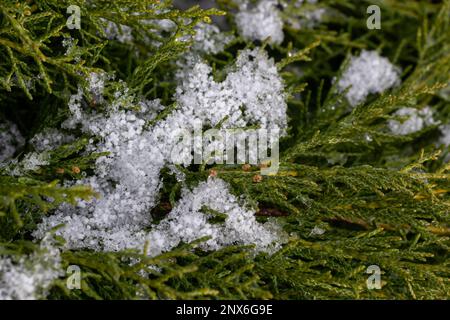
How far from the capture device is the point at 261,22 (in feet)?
8.77

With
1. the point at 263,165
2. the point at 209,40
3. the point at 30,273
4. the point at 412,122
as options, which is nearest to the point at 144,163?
the point at 263,165

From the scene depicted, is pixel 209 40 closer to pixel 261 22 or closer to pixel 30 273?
pixel 261 22

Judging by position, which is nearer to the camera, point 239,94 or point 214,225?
point 214,225

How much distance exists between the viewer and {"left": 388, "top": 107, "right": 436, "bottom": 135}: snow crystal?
2740mm

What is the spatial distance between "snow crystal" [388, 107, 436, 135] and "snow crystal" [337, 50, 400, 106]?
18 cm

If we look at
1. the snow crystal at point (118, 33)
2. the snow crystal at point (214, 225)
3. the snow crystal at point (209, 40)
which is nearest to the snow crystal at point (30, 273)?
the snow crystal at point (214, 225)

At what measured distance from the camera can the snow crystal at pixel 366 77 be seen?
2.80m

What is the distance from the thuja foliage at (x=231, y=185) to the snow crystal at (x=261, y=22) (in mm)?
101

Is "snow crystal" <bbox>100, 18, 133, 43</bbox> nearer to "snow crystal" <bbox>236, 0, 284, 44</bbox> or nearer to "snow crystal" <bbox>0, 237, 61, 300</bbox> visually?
"snow crystal" <bbox>236, 0, 284, 44</bbox>

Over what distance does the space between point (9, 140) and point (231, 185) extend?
1046mm

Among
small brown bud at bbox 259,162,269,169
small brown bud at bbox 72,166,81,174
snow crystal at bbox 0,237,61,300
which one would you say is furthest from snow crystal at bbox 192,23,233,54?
snow crystal at bbox 0,237,61,300

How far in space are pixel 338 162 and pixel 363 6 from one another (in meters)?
1.10

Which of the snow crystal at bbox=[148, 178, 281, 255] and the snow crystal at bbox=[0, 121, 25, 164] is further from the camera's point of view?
the snow crystal at bbox=[0, 121, 25, 164]

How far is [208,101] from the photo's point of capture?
89.3 inches
